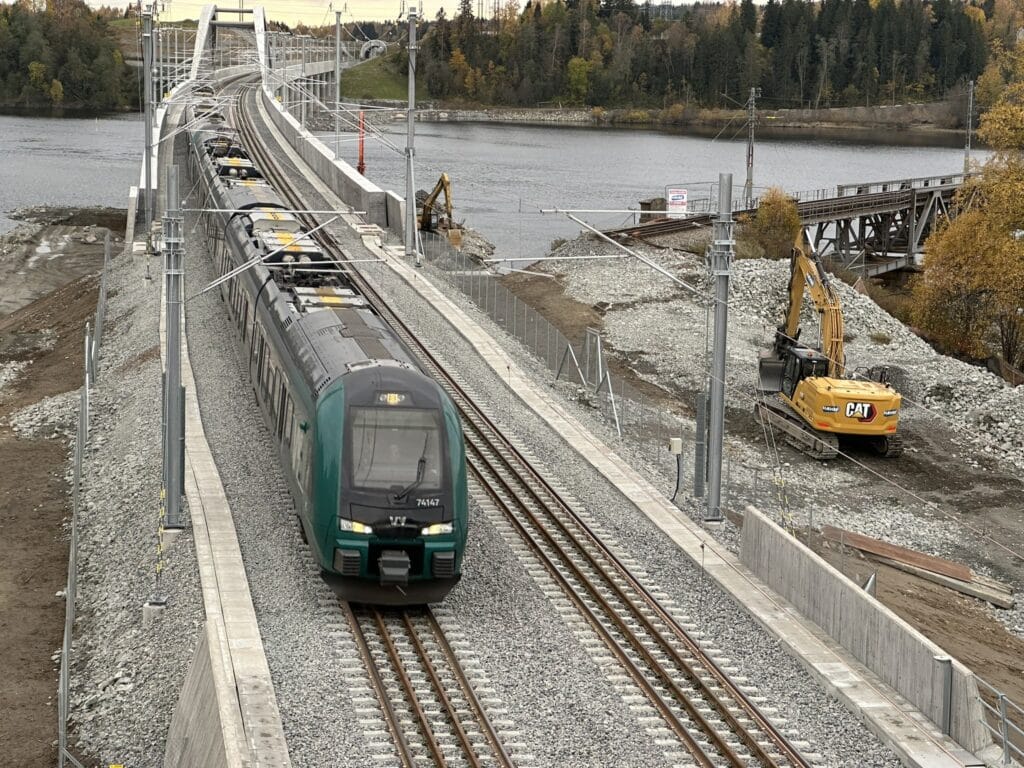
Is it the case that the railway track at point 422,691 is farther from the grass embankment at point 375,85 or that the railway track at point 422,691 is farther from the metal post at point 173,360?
the grass embankment at point 375,85

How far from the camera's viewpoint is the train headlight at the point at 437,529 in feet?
64.2

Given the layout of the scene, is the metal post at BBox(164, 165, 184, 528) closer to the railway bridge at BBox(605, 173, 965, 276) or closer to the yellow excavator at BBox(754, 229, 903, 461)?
the yellow excavator at BBox(754, 229, 903, 461)

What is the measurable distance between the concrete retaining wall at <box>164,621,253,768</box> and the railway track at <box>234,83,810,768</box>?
2.14 meters

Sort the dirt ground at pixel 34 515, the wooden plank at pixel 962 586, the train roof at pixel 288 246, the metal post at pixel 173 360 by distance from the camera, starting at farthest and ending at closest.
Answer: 1. the train roof at pixel 288 246
2. the wooden plank at pixel 962 586
3. the metal post at pixel 173 360
4. the dirt ground at pixel 34 515

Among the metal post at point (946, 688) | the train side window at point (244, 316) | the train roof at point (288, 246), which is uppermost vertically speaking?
the train roof at point (288, 246)

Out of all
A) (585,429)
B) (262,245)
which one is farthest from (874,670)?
(262,245)

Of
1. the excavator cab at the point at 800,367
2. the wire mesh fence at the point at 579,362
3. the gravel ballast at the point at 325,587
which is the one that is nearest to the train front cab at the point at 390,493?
the gravel ballast at the point at 325,587

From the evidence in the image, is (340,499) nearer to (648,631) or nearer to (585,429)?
(648,631)

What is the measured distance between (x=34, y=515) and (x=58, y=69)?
158 meters

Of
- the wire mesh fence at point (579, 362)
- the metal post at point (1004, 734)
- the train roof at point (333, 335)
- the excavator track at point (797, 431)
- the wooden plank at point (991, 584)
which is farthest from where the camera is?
the excavator track at point (797, 431)

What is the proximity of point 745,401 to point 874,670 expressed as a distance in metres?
22.7

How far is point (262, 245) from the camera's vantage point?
32594mm

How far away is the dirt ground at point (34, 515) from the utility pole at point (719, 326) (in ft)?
37.1

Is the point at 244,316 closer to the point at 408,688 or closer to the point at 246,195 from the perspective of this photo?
the point at 246,195
